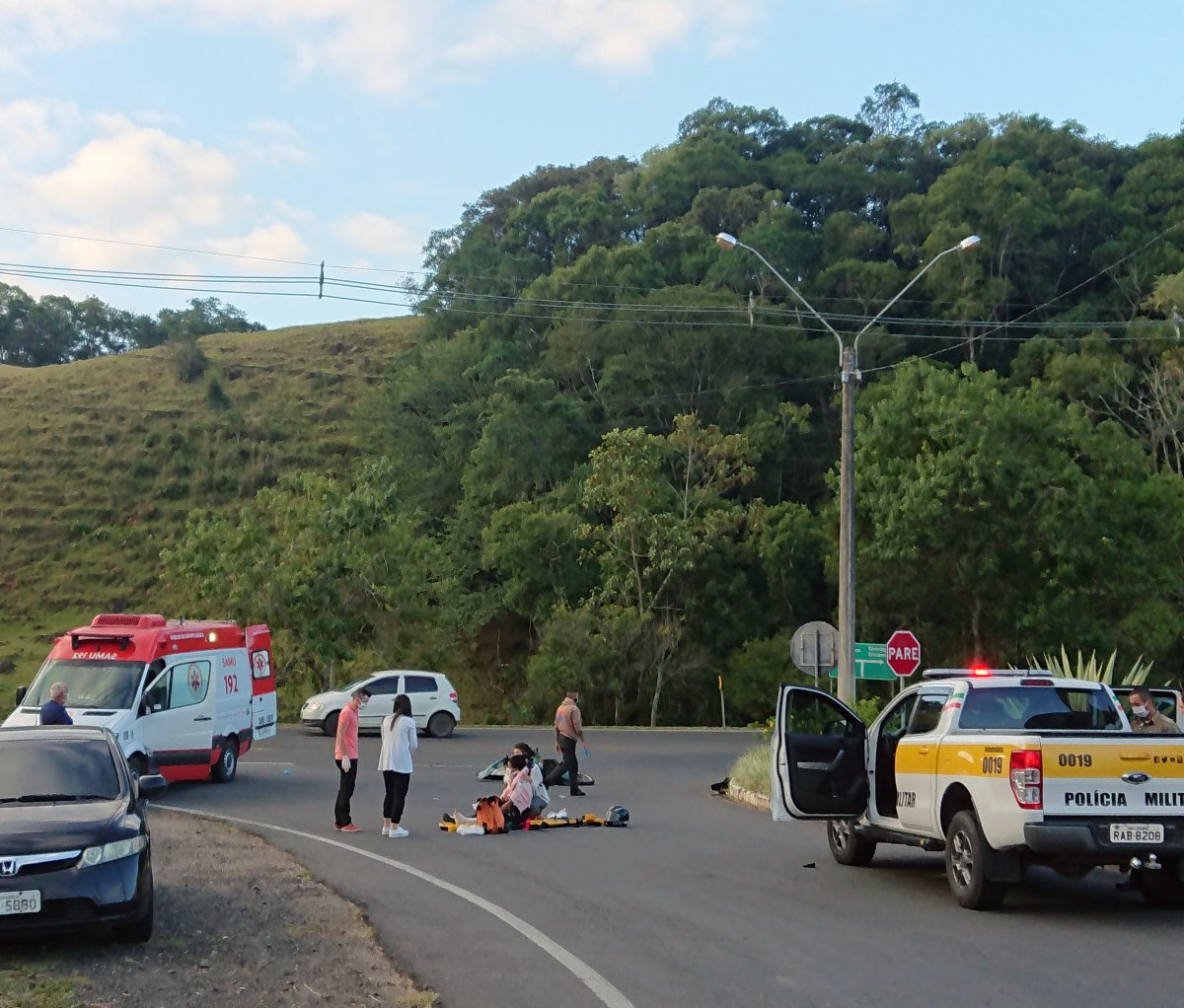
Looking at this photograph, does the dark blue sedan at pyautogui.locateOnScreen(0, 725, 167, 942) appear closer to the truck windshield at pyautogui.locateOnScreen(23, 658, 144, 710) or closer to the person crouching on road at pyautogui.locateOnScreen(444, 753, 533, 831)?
the person crouching on road at pyautogui.locateOnScreen(444, 753, 533, 831)

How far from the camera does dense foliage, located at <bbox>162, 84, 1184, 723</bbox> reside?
47.5 metres

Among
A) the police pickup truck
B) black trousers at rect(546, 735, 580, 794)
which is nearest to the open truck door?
the police pickup truck

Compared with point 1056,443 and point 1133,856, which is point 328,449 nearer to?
point 1056,443

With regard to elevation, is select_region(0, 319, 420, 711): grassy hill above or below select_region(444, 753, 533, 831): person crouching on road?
above

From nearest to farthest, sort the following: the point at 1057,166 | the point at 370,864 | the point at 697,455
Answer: the point at 370,864
the point at 697,455
the point at 1057,166

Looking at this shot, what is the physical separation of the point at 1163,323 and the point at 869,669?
121ft

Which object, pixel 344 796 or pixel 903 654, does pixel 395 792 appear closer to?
pixel 344 796

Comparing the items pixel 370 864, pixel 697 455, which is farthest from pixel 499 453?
pixel 370 864

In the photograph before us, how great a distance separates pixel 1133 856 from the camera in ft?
34.3

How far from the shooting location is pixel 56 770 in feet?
33.0

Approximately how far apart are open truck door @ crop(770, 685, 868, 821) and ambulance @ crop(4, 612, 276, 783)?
9.79 meters

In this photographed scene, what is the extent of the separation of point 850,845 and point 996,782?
3212 mm

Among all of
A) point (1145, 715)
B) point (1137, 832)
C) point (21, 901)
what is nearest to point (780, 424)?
point (1145, 715)

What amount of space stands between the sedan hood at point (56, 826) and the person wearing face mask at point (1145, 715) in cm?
960
